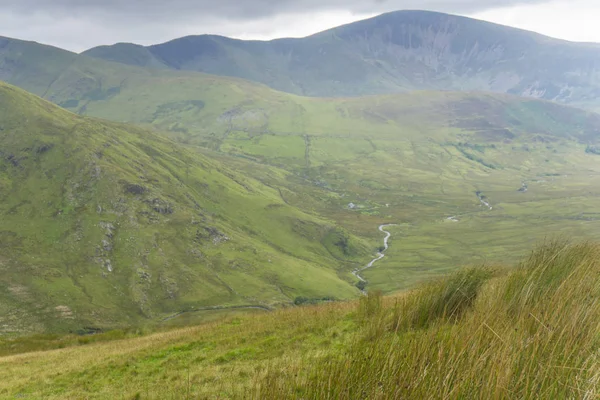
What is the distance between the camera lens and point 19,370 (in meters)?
20.8

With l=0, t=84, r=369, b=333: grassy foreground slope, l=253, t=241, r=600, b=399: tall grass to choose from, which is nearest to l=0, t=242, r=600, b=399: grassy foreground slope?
l=253, t=241, r=600, b=399: tall grass

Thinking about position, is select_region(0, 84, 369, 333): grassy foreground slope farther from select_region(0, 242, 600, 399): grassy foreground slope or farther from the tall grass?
the tall grass

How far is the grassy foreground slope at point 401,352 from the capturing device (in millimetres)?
4488

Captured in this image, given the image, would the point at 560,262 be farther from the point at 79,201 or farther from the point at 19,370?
the point at 79,201

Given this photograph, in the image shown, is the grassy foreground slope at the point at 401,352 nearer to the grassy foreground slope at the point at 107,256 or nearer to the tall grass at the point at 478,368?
the tall grass at the point at 478,368

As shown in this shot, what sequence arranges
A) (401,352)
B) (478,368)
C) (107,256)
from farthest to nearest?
(107,256) → (401,352) → (478,368)

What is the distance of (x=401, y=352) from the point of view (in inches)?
204

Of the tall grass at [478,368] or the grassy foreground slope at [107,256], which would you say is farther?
the grassy foreground slope at [107,256]

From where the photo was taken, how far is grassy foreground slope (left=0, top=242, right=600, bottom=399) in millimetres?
4488

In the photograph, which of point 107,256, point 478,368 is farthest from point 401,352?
point 107,256

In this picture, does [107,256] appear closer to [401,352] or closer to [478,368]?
[401,352]

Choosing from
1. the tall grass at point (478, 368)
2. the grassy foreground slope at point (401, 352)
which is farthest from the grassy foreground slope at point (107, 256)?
the tall grass at point (478, 368)

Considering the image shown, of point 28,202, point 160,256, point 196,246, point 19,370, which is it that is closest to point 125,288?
point 160,256

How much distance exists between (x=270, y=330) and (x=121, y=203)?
589 feet
